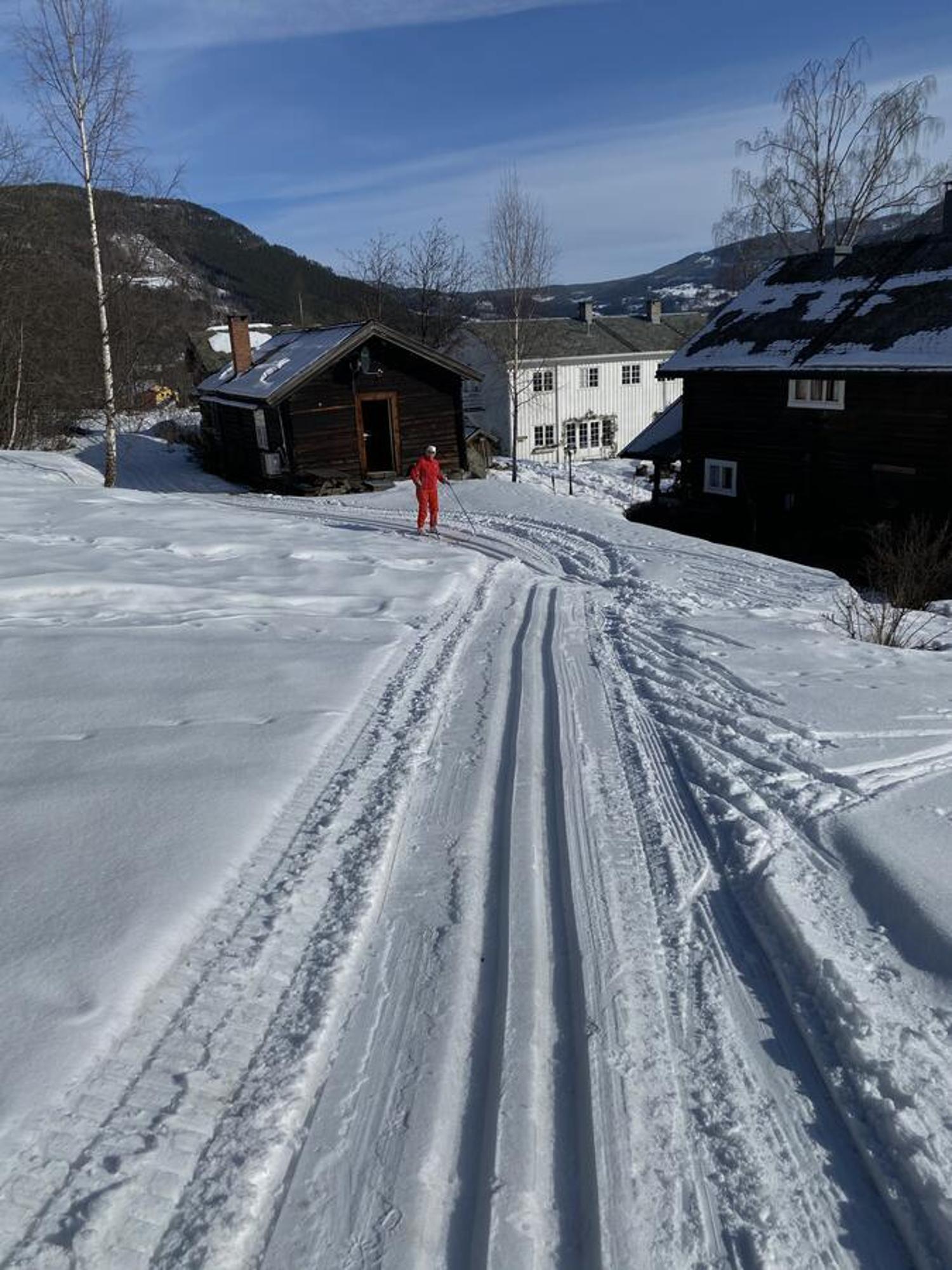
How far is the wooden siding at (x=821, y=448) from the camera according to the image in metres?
17.7

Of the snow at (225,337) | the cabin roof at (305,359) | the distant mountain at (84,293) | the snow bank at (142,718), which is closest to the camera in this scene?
the snow bank at (142,718)

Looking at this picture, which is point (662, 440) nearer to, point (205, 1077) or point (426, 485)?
point (426, 485)

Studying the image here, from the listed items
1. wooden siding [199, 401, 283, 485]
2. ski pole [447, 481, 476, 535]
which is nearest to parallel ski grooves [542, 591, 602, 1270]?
ski pole [447, 481, 476, 535]

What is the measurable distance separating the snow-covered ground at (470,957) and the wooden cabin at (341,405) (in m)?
16.8

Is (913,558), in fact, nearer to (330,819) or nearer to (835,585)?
(835,585)

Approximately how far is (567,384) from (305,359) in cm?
2222

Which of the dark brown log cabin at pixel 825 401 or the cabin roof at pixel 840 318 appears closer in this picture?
the cabin roof at pixel 840 318

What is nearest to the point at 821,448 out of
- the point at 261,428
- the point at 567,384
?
the point at 261,428

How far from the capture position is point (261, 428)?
82.0ft

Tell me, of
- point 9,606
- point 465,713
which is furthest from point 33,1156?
point 9,606

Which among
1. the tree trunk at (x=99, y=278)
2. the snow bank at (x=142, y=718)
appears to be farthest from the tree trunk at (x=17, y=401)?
the snow bank at (x=142, y=718)

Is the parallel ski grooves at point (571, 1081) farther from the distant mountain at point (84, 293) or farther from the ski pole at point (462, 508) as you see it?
the distant mountain at point (84, 293)

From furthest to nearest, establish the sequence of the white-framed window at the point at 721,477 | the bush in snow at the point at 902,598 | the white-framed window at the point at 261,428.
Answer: the white-framed window at the point at 261,428 → the white-framed window at the point at 721,477 → the bush in snow at the point at 902,598

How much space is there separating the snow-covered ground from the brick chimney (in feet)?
69.1
